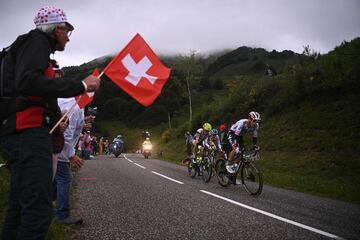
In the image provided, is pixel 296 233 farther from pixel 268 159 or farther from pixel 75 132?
pixel 268 159

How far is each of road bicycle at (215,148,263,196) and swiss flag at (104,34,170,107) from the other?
543 cm

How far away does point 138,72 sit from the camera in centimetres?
417

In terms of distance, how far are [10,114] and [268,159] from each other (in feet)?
59.2

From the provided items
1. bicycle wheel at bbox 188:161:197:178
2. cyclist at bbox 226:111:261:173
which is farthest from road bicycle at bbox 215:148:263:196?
bicycle wheel at bbox 188:161:197:178

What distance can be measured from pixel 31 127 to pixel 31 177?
35cm

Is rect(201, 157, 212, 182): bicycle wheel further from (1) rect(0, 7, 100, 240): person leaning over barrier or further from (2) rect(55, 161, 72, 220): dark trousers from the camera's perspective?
(1) rect(0, 7, 100, 240): person leaning over barrier

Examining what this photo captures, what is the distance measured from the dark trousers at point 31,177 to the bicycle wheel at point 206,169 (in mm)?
9605

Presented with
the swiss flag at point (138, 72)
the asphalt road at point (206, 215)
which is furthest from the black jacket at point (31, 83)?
the asphalt road at point (206, 215)

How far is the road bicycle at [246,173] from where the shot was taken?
29.0 feet

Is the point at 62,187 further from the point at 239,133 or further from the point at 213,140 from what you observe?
the point at 213,140

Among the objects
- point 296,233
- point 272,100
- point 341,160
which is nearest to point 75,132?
point 296,233

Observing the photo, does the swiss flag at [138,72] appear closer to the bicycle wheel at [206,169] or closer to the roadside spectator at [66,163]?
the roadside spectator at [66,163]

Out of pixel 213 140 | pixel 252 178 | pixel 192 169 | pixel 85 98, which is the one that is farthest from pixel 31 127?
pixel 192 169

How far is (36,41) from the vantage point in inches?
91.9
